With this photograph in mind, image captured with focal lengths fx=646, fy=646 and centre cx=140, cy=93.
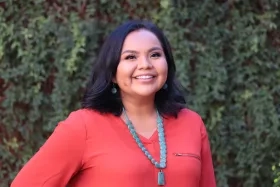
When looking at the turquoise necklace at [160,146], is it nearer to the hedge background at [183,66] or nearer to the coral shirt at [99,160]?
the coral shirt at [99,160]

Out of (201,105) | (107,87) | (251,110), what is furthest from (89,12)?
(107,87)

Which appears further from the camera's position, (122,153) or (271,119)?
(271,119)

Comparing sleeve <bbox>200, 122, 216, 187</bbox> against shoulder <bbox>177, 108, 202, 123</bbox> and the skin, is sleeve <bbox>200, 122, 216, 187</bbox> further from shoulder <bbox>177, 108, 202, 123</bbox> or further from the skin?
the skin

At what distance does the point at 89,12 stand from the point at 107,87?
7.15 ft

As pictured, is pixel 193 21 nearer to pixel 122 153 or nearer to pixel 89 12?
pixel 89 12

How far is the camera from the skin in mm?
2578

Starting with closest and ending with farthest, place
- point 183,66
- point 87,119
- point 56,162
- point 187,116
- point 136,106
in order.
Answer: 1. point 56,162
2. point 87,119
3. point 136,106
4. point 187,116
5. point 183,66

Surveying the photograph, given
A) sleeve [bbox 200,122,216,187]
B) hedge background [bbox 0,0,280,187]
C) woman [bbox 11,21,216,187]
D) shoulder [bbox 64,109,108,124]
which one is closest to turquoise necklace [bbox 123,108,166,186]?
woman [bbox 11,21,216,187]

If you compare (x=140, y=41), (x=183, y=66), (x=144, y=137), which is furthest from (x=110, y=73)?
(x=183, y=66)

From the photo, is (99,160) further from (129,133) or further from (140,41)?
(140,41)

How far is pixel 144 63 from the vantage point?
8.38 ft

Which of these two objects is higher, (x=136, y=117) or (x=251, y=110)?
(x=136, y=117)

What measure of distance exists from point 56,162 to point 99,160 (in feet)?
0.53

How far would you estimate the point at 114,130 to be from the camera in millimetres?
2564
